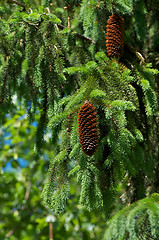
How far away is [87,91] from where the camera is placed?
1.32 m

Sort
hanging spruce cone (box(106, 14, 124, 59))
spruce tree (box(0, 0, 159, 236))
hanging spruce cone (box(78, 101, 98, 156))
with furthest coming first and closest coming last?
hanging spruce cone (box(106, 14, 124, 59)) → spruce tree (box(0, 0, 159, 236)) → hanging spruce cone (box(78, 101, 98, 156))

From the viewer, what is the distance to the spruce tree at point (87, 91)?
1288 millimetres

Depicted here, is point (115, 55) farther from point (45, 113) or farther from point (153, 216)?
point (153, 216)

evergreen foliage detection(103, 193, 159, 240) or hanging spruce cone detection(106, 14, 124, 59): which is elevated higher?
hanging spruce cone detection(106, 14, 124, 59)

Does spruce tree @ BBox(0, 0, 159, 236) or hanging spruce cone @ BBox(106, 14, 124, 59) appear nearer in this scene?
spruce tree @ BBox(0, 0, 159, 236)

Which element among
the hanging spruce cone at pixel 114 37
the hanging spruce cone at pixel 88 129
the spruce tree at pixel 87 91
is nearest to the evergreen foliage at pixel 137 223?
the spruce tree at pixel 87 91

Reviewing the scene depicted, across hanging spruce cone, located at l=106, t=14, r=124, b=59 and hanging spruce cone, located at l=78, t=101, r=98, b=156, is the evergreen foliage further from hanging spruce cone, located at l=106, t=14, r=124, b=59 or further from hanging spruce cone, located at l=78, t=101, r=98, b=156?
hanging spruce cone, located at l=106, t=14, r=124, b=59

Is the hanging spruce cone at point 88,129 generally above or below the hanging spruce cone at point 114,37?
below

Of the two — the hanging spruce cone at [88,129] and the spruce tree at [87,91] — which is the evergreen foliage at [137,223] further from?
the hanging spruce cone at [88,129]

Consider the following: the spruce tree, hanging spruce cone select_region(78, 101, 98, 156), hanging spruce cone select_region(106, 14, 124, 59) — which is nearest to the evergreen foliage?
the spruce tree

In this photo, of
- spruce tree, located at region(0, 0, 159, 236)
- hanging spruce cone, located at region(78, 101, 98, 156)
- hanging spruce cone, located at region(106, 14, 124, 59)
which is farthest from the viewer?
hanging spruce cone, located at region(106, 14, 124, 59)

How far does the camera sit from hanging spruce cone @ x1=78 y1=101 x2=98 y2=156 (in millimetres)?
1146

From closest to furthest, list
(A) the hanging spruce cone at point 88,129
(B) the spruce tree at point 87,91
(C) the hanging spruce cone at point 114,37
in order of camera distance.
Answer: (A) the hanging spruce cone at point 88,129, (B) the spruce tree at point 87,91, (C) the hanging spruce cone at point 114,37

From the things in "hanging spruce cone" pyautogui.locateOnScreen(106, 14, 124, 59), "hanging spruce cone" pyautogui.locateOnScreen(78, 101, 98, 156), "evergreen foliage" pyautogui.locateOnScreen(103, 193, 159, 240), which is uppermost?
"hanging spruce cone" pyautogui.locateOnScreen(106, 14, 124, 59)
